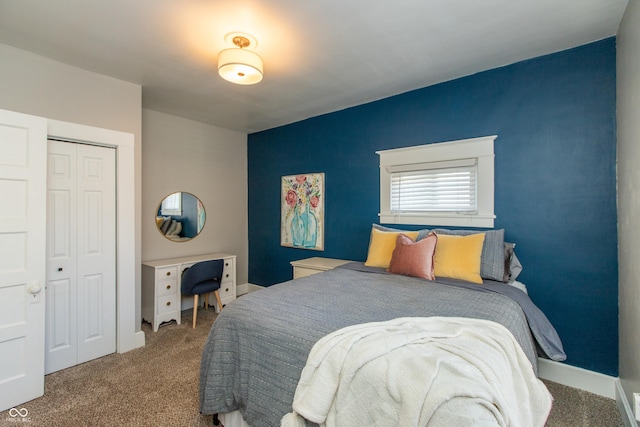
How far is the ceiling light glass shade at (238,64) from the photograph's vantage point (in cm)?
205

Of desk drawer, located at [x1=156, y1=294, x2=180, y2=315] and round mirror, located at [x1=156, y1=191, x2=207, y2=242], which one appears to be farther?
round mirror, located at [x1=156, y1=191, x2=207, y2=242]

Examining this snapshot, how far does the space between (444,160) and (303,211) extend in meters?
1.90

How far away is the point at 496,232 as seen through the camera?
2346mm

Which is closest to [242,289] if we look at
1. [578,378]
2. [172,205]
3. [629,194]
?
[172,205]

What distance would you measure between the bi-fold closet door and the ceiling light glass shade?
149 centimetres

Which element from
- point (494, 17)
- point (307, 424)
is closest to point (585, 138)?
point (494, 17)

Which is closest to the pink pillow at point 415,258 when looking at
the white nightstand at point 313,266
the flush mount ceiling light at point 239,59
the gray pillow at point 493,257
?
the gray pillow at point 493,257

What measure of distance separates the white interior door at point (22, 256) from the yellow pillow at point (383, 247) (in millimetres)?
2568

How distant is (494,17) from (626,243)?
1.65 meters

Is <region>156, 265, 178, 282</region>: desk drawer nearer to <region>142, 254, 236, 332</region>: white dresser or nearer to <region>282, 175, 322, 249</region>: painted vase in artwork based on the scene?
<region>142, 254, 236, 332</region>: white dresser

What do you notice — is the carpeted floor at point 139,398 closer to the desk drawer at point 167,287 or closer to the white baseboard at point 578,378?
the white baseboard at point 578,378

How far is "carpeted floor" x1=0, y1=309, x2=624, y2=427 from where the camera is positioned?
187cm

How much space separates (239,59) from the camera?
6.72 ft

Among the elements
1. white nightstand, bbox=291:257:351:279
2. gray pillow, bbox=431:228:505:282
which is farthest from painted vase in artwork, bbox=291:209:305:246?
gray pillow, bbox=431:228:505:282
